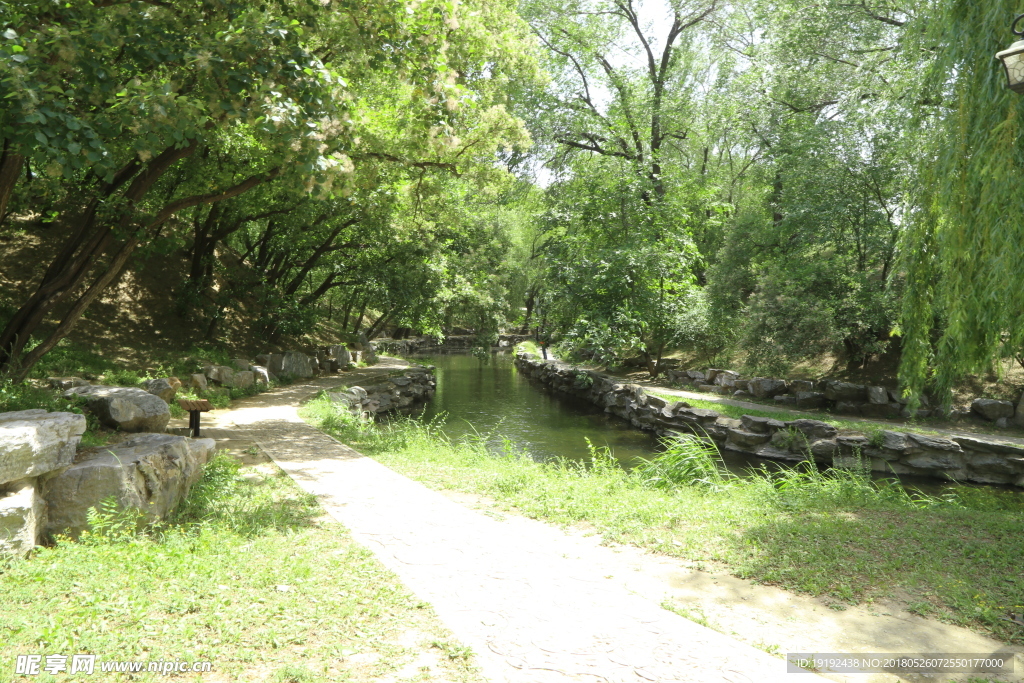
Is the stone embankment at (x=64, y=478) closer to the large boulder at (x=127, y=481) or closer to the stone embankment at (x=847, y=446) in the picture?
the large boulder at (x=127, y=481)

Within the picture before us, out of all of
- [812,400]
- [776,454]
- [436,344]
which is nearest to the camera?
[776,454]

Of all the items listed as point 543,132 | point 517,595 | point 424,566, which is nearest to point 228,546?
point 424,566

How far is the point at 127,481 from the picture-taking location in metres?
4.63

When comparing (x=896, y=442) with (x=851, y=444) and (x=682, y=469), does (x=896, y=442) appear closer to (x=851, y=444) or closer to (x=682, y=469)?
(x=851, y=444)

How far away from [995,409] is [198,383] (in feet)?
50.0

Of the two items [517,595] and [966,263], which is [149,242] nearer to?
[517,595]

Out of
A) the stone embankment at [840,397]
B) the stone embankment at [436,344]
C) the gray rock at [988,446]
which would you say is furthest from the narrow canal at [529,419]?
the stone embankment at [436,344]

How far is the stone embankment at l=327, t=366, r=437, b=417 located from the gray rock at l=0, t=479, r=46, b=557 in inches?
339

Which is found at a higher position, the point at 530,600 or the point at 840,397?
the point at 840,397

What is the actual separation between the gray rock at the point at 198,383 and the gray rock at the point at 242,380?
3.27 feet

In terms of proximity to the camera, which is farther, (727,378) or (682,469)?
(727,378)

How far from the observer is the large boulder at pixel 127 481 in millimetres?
4336

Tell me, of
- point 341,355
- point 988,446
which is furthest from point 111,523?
point 341,355

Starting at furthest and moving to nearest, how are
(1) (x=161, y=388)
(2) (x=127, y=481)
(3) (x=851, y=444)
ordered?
1. (3) (x=851, y=444)
2. (1) (x=161, y=388)
3. (2) (x=127, y=481)
